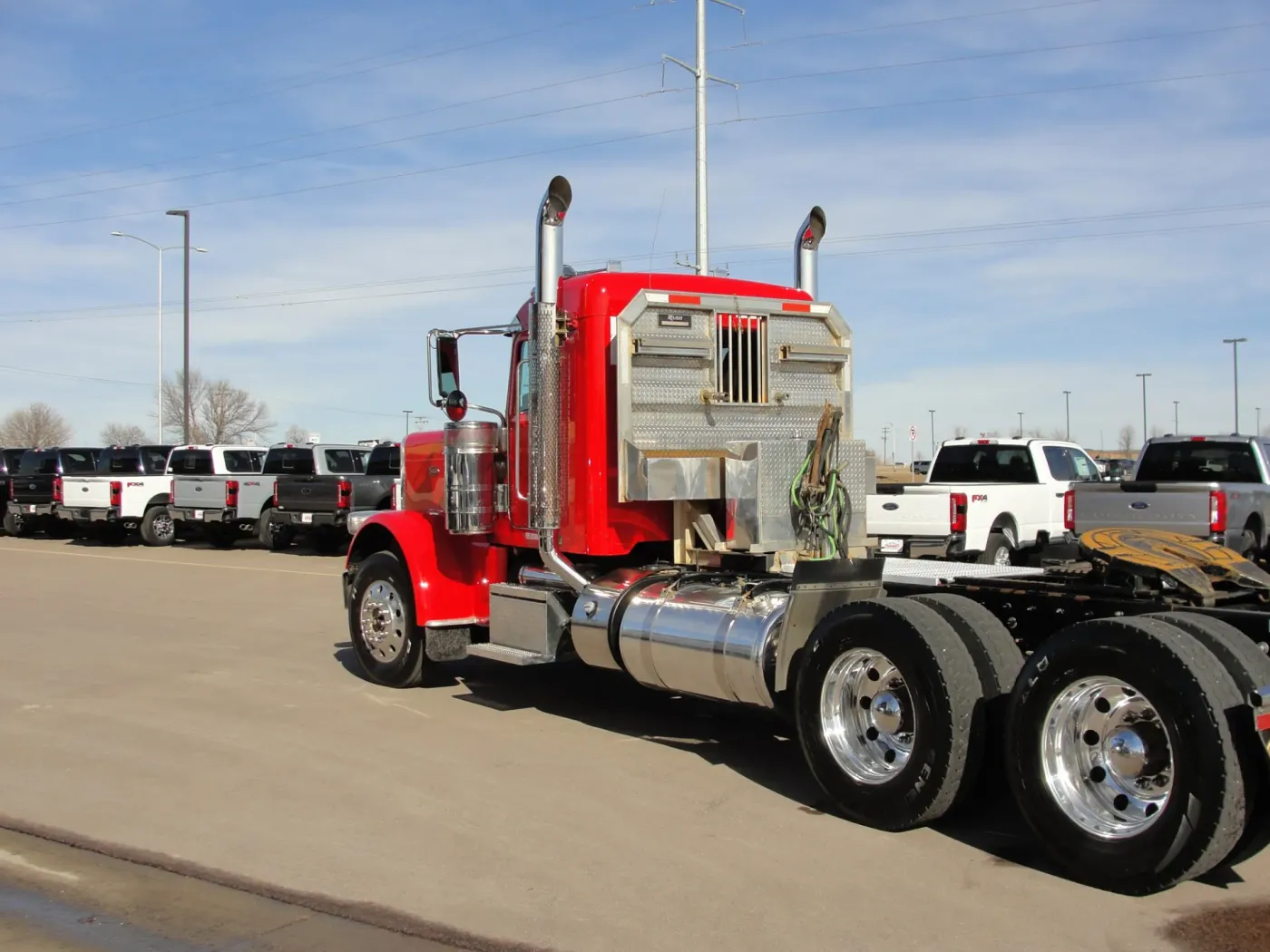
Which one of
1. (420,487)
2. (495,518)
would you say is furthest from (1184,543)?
(420,487)

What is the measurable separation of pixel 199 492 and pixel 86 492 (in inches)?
144

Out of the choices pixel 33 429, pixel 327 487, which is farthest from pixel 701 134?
pixel 33 429

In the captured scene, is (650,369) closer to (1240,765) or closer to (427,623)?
(427,623)

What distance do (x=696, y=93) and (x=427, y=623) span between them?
17615 mm

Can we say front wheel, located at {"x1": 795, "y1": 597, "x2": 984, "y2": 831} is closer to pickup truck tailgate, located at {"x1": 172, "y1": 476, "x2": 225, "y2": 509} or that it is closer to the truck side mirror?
the truck side mirror

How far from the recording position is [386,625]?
9.73 m

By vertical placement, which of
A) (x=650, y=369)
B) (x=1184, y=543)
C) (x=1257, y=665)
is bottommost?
(x=1257, y=665)

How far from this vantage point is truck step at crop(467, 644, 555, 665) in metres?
8.45

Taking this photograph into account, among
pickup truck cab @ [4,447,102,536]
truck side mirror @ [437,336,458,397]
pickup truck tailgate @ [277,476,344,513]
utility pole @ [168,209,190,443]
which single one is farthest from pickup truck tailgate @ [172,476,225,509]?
truck side mirror @ [437,336,458,397]

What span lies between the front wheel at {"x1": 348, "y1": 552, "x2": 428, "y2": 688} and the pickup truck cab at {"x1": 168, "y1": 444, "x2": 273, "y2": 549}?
15351 mm

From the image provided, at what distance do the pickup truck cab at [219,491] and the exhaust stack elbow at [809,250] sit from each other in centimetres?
1742

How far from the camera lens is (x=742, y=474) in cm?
794

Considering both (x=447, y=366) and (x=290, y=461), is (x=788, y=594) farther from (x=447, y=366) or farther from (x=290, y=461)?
(x=290, y=461)

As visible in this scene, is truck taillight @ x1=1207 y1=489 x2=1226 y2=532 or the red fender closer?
the red fender
